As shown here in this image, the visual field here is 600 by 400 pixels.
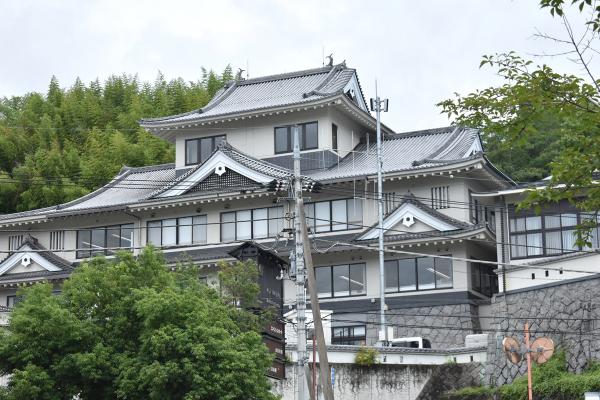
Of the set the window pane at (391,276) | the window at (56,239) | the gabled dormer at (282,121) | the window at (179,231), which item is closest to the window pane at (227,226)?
the window at (179,231)

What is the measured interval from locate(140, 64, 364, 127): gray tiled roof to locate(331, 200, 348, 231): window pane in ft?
15.9

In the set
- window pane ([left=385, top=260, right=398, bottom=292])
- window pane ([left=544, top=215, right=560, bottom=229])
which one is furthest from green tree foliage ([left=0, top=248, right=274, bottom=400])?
window pane ([left=385, top=260, right=398, bottom=292])

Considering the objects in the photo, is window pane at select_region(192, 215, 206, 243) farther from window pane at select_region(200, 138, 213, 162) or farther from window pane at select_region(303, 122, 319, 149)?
window pane at select_region(303, 122, 319, 149)

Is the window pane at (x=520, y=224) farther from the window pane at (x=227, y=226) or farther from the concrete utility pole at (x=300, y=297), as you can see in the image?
the concrete utility pole at (x=300, y=297)

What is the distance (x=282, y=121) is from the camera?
51.8 m

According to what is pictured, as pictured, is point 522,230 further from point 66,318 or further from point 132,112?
point 132,112

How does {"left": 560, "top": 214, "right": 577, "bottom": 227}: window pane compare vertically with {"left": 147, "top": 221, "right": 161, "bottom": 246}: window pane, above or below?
below

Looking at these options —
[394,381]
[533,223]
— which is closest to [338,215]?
[533,223]

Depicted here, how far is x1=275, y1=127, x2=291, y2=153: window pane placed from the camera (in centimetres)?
5162

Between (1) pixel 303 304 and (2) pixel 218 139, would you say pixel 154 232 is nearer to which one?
(2) pixel 218 139

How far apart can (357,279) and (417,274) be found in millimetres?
2814

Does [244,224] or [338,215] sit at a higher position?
[338,215]

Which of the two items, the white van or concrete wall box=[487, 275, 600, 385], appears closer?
concrete wall box=[487, 275, 600, 385]

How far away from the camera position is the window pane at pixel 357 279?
47656 mm
